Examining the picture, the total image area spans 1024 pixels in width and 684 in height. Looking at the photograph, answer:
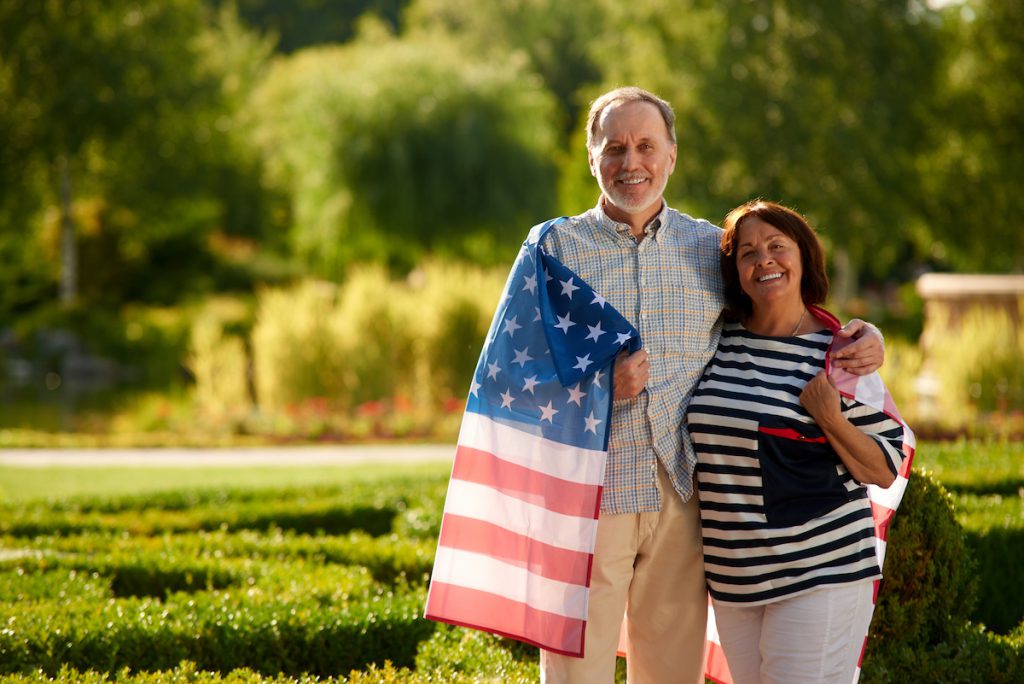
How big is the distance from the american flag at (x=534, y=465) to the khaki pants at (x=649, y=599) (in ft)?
0.39

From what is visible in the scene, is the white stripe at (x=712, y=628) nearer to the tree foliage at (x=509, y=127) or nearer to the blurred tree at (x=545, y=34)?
the tree foliage at (x=509, y=127)

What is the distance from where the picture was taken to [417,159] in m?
27.0

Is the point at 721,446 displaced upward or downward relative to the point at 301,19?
downward

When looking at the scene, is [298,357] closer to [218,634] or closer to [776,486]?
[218,634]

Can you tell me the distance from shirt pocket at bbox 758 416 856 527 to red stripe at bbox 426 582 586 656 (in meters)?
0.64

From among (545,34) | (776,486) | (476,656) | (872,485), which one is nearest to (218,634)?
(476,656)

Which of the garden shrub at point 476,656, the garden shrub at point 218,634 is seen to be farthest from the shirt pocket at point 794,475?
the garden shrub at point 218,634

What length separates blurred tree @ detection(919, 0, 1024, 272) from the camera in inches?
1013

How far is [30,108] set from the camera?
26391mm

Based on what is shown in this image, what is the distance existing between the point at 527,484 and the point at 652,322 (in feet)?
1.96

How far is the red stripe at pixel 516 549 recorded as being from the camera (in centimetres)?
312

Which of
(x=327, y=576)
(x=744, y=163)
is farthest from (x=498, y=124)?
(x=327, y=576)

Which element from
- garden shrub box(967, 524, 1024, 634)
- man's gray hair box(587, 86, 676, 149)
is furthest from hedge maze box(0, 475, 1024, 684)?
man's gray hair box(587, 86, 676, 149)

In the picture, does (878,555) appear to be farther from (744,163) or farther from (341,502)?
(744,163)
